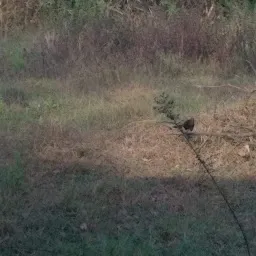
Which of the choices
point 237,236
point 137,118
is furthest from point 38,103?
point 237,236

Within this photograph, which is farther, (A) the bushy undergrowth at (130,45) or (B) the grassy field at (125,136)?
(A) the bushy undergrowth at (130,45)

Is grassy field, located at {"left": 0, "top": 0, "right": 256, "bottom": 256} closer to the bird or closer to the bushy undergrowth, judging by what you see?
the bushy undergrowth

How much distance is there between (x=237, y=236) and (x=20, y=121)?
3.35 meters

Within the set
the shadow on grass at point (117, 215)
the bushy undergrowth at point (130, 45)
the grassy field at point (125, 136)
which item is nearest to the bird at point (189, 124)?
the grassy field at point (125, 136)

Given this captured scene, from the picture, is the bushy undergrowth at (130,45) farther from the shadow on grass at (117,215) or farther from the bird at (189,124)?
the shadow on grass at (117,215)

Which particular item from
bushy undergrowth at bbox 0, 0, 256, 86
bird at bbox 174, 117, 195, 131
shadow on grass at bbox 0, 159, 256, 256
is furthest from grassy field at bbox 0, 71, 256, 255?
bushy undergrowth at bbox 0, 0, 256, 86

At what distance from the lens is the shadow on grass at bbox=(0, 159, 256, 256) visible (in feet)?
17.0

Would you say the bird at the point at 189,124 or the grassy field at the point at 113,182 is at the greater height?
the bird at the point at 189,124

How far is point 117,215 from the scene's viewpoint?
5.71 meters

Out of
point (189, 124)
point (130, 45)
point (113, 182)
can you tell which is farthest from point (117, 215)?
point (130, 45)

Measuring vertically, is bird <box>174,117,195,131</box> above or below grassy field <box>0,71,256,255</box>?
above

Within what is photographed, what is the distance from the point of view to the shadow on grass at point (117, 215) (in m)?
5.17

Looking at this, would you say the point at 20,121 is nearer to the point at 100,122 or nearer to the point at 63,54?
the point at 100,122

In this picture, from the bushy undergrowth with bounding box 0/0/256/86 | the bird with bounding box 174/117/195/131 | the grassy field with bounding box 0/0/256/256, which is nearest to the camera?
the grassy field with bounding box 0/0/256/256
